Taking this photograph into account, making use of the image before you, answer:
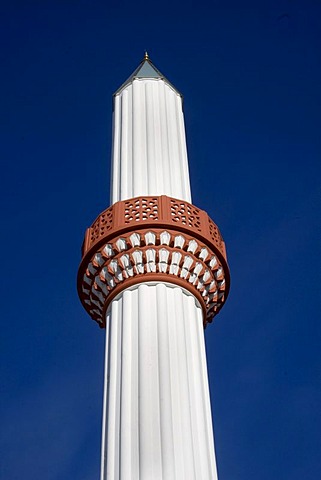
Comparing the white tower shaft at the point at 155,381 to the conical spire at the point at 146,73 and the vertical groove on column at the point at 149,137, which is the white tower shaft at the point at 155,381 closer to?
the vertical groove on column at the point at 149,137

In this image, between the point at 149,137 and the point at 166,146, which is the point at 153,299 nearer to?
the point at 166,146

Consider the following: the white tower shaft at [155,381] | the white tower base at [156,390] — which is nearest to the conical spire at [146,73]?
the white tower shaft at [155,381]

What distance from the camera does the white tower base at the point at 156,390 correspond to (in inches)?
258

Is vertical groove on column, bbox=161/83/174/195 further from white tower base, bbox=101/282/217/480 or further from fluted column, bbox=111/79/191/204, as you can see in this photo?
white tower base, bbox=101/282/217/480

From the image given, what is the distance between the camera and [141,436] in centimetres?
665

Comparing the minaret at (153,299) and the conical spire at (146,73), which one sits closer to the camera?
the minaret at (153,299)

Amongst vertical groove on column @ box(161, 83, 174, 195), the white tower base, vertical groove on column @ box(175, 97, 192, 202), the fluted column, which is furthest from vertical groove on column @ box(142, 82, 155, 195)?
the white tower base

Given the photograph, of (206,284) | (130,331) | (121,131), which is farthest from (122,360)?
(121,131)

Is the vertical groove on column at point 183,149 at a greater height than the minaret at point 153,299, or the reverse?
the vertical groove on column at point 183,149

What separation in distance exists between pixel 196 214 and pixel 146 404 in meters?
2.55

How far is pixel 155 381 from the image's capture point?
7059mm

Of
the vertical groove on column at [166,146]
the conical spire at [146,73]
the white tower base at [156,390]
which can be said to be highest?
the conical spire at [146,73]

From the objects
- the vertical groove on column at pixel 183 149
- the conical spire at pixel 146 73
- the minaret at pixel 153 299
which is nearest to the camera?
the minaret at pixel 153 299

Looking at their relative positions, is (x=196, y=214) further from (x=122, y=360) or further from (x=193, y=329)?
(x=122, y=360)
